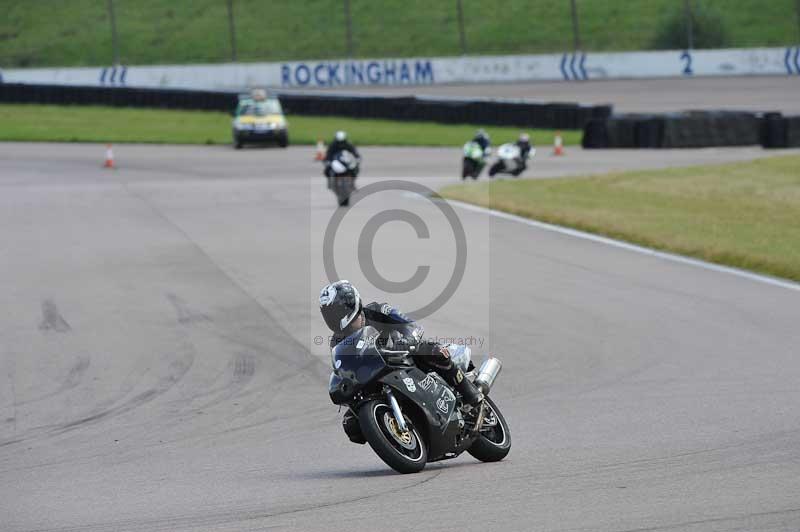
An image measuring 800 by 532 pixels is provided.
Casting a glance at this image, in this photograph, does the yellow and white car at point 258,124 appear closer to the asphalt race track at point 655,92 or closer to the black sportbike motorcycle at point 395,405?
the asphalt race track at point 655,92

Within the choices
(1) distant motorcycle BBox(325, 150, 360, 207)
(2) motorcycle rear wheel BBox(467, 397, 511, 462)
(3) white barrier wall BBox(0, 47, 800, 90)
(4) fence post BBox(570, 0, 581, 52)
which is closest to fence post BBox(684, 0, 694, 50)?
(3) white barrier wall BBox(0, 47, 800, 90)

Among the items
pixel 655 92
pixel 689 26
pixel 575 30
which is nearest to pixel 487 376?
pixel 655 92

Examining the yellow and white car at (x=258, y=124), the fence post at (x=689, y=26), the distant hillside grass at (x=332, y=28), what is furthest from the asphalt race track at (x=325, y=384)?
the distant hillside grass at (x=332, y=28)

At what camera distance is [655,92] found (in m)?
50.3

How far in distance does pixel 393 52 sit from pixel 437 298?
4533cm

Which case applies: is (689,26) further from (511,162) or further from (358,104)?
(511,162)

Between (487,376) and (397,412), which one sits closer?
(397,412)

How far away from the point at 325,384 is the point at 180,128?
3632 centimetres

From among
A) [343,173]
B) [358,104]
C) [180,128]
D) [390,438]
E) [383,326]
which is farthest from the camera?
[358,104]

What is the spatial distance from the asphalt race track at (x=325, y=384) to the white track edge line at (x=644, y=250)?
0.31 meters

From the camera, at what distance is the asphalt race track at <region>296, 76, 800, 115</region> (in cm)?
4634

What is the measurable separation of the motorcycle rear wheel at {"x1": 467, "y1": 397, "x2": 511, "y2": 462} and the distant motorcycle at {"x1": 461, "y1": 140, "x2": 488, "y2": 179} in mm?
22112

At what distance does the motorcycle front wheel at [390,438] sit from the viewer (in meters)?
7.05

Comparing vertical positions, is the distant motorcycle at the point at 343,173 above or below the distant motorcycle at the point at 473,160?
above
